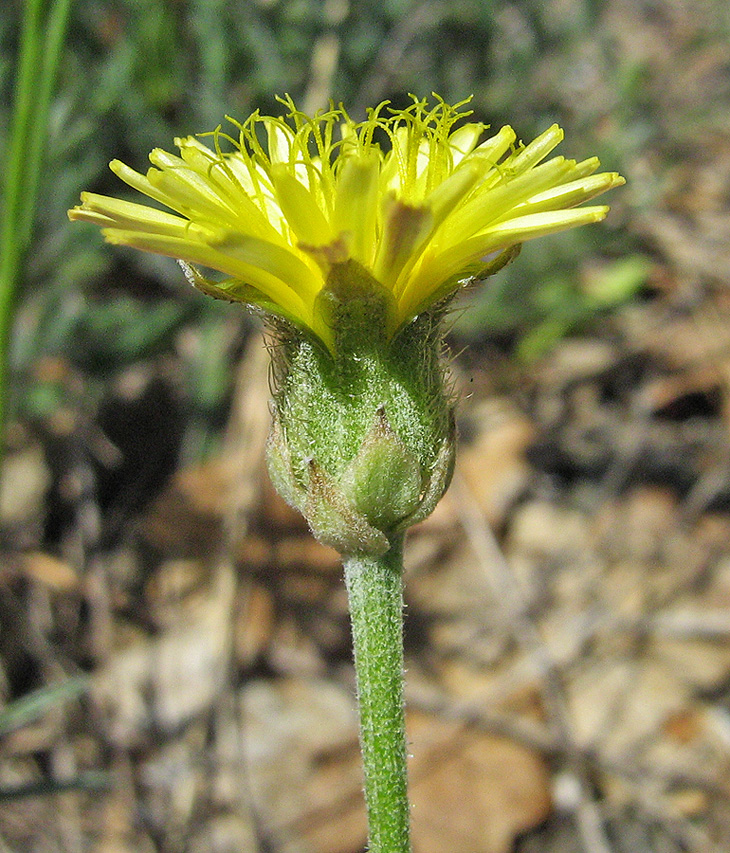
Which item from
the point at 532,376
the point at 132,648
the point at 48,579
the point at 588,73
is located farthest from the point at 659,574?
the point at 588,73

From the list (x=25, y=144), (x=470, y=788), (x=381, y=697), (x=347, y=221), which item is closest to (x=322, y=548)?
(x=470, y=788)

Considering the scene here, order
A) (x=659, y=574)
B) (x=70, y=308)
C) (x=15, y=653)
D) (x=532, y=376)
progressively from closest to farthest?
(x=15, y=653) → (x=70, y=308) → (x=659, y=574) → (x=532, y=376)

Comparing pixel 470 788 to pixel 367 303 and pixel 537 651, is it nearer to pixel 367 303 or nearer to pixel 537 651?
pixel 537 651

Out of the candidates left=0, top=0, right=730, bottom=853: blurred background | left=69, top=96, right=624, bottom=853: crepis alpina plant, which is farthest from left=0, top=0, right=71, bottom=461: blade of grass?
left=69, top=96, right=624, bottom=853: crepis alpina plant

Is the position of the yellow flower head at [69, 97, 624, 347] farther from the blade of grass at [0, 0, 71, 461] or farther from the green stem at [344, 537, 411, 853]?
the blade of grass at [0, 0, 71, 461]

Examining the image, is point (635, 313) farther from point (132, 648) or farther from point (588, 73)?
point (132, 648)
